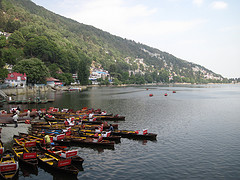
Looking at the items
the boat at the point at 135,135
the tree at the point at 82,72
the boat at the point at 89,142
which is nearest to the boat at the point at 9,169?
the boat at the point at 89,142

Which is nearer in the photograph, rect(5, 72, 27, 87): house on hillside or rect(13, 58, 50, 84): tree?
rect(5, 72, 27, 87): house on hillside

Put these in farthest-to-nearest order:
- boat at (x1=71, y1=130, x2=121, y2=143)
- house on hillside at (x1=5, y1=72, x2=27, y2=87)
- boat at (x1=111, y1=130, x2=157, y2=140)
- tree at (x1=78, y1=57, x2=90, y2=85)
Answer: tree at (x1=78, y1=57, x2=90, y2=85) < house on hillside at (x1=5, y1=72, x2=27, y2=87) < boat at (x1=111, y1=130, x2=157, y2=140) < boat at (x1=71, y1=130, x2=121, y2=143)

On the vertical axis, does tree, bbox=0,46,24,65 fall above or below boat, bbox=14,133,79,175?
above

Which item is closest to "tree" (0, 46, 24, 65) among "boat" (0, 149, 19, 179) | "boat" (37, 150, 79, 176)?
"boat" (37, 150, 79, 176)

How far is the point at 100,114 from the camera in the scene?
173 feet

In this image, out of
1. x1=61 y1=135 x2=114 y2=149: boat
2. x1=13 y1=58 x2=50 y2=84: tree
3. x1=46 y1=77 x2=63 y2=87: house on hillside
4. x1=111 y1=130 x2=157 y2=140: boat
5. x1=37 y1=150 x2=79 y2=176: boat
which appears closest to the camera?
x1=37 y1=150 x2=79 y2=176: boat

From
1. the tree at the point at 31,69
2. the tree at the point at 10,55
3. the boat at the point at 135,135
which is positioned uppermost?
the tree at the point at 10,55

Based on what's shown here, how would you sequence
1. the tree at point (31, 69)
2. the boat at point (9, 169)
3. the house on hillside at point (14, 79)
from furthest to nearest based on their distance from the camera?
the tree at point (31, 69)
the house on hillside at point (14, 79)
the boat at point (9, 169)

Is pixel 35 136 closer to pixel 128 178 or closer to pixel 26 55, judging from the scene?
pixel 128 178

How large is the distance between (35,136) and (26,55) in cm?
13840

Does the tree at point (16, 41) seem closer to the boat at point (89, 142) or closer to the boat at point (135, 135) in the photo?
the boat at point (89, 142)

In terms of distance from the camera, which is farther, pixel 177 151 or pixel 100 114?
pixel 100 114

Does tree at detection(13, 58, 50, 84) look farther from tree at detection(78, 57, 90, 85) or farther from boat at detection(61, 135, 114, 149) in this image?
boat at detection(61, 135, 114, 149)

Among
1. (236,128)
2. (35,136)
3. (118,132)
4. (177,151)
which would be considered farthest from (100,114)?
(236,128)
